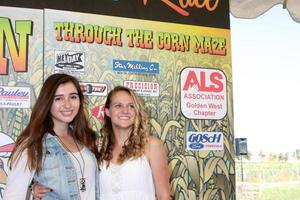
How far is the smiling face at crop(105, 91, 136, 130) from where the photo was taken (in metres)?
2.33

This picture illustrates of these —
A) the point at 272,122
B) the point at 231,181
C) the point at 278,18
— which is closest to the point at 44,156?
the point at 231,181

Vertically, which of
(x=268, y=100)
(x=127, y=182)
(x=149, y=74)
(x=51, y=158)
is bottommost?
(x=127, y=182)

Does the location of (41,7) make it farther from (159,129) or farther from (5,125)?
(159,129)

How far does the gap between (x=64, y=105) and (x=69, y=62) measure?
1110 mm

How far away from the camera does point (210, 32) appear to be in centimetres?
359

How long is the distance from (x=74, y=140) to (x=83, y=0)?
1.40m

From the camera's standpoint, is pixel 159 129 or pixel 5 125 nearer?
pixel 5 125

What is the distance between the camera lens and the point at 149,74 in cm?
333

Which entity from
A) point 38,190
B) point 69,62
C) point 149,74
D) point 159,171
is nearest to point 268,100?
point 149,74

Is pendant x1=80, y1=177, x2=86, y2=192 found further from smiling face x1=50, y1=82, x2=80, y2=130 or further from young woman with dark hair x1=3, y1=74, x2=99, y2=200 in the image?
smiling face x1=50, y1=82, x2=80, y2=130

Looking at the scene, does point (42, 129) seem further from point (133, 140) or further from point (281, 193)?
point (281, 193)

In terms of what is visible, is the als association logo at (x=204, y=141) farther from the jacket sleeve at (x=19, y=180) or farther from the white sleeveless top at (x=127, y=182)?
the jacket sleeve at (x=19, y=180)

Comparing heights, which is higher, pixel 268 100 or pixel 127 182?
pixel 268 100

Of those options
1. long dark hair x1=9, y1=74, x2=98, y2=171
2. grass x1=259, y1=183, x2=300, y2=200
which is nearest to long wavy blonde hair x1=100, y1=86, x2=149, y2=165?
long dark hair x1=9, y1=74, x2=98, y2=171
